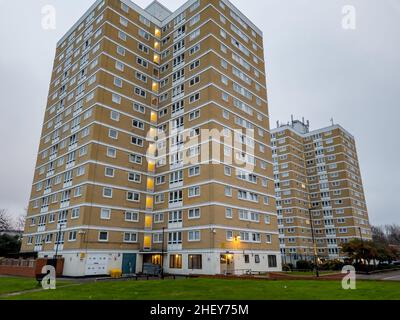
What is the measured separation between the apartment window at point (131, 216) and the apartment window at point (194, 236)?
9.24 m

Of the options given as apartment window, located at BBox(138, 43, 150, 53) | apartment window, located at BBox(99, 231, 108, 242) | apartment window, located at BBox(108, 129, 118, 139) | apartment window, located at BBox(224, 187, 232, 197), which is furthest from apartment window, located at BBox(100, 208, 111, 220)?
apartment window, located at BBox(138, 43, 150, 53)

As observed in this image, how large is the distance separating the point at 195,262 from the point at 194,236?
10.8 ft

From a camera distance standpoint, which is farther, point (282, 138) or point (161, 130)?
point (282, 138)

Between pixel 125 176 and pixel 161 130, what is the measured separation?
10560mm

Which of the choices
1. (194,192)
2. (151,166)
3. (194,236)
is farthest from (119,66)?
(194,236)

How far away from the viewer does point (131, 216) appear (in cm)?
4547

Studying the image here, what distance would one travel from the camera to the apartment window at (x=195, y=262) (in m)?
39.5

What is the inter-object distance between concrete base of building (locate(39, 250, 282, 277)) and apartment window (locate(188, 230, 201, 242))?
5.08 feet

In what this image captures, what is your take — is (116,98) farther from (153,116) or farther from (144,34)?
(144,34)

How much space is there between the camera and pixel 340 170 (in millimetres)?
90188

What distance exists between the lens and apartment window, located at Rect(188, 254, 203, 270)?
129 ft

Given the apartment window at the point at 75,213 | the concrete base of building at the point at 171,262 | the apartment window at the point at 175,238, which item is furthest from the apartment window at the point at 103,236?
the apartment window at the point at 175,238
